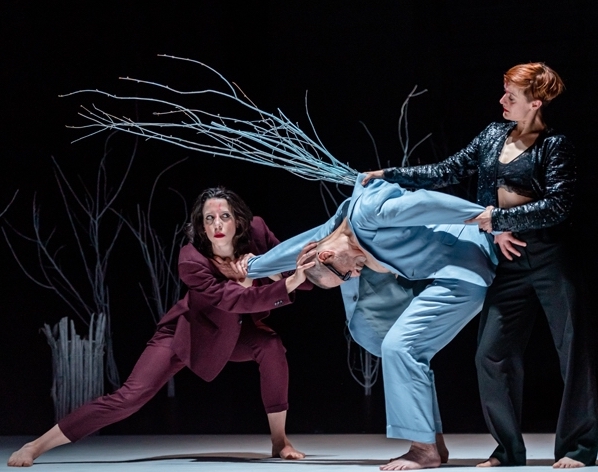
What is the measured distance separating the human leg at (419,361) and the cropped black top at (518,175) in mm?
342

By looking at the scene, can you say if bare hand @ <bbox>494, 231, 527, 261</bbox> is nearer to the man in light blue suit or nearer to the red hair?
the man in light blue suit

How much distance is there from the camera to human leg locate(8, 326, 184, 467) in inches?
142

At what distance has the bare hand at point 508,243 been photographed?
3.20 meters

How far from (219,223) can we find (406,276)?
0.84 m

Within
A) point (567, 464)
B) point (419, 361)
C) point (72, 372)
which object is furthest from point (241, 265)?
point (72, 372)

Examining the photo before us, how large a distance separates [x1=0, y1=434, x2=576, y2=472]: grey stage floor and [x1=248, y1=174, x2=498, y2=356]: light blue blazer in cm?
50

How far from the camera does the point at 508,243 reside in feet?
10.5

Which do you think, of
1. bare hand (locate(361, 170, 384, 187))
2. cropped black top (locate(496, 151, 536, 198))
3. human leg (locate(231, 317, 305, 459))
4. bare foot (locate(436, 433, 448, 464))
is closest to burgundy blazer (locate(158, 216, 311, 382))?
human leg (locate(231, 317, 305, 459))

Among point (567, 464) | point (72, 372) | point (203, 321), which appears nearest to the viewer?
point (567, 464)

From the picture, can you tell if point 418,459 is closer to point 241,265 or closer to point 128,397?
point 241,265

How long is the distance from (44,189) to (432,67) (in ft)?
7.59

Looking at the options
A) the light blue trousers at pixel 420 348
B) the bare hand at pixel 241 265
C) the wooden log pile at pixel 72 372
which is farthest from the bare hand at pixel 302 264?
the wooden log pile at pixel 72 372

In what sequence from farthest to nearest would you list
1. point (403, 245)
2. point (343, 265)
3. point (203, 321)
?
point (203, 321) → point (343, 265) → point (403, 245)

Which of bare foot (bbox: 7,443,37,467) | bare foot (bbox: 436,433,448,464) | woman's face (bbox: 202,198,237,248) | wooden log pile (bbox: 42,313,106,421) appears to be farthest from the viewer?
wooden log pile (bbox: 42,313,106,421)
